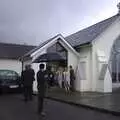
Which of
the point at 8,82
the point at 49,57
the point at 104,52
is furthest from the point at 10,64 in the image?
the point at 104,52

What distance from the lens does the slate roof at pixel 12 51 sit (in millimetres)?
47688

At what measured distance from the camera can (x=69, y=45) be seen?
22.1 meters

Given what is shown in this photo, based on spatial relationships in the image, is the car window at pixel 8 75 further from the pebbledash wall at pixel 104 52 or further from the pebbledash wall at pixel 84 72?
the pebbledash wall at pixel 104 52

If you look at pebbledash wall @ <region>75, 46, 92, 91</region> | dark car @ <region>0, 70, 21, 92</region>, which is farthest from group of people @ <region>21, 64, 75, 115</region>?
dark car @ <region>0, 70, 21, 92</region>

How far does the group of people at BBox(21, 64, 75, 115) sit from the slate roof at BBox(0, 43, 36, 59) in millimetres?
25692

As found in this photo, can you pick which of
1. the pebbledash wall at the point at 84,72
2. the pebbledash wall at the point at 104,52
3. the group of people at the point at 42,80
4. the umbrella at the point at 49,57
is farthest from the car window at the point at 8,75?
the pebbledash wall at the point at 104,52

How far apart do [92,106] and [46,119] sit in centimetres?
312

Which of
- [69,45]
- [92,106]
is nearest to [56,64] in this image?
[69,45]

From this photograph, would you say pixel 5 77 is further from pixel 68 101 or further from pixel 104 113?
pixel 104 113

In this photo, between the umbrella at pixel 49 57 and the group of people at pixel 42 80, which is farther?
the umbrella at pixel 49 57

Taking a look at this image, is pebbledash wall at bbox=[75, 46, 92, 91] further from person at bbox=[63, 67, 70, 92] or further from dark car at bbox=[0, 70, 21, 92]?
dark car at bbox=[0, 70, 21, 92]

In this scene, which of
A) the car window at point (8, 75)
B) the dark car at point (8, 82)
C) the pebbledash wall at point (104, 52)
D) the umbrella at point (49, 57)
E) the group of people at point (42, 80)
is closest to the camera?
the group of people at point (42, 80)

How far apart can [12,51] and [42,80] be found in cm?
3980

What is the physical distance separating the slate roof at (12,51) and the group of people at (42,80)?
2569 centimetres
